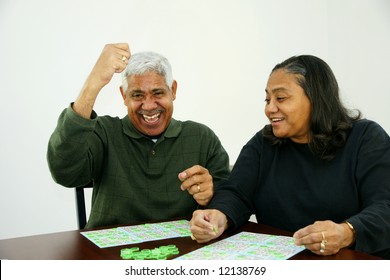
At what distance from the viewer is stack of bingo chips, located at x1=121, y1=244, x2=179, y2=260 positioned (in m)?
1.14

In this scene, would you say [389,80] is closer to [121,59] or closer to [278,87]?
[278,87]

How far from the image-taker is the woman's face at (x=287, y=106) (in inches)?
66.1

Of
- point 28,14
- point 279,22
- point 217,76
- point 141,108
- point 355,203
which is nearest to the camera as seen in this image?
point 355,203

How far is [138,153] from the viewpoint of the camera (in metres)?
2.00

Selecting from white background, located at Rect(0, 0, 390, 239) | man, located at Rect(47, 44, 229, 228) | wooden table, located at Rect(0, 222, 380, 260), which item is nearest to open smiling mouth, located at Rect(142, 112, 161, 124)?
man, located at Rect(47, 44, 229, 228)

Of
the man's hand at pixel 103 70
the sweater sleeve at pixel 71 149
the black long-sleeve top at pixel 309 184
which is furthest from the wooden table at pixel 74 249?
the man's hand at pixel 103 70

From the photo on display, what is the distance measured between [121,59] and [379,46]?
2482mm

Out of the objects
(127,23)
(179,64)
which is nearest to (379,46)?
(179,64)

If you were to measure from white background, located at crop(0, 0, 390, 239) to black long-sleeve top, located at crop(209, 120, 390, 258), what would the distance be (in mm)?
1501

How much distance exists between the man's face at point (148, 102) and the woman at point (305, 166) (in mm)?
487

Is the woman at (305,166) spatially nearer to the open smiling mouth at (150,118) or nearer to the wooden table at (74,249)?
the wooden table at (74,249)

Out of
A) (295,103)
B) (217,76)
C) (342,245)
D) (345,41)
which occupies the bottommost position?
(342,245)

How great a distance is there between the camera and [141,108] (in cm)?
201

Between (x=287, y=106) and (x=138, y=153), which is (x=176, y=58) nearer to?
(x=138, y=153)
